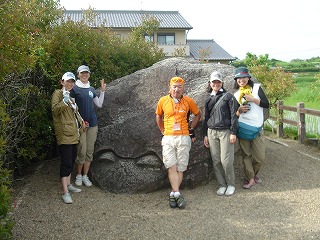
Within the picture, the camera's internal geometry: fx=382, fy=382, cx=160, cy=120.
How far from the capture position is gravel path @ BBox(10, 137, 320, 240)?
15.5 feet

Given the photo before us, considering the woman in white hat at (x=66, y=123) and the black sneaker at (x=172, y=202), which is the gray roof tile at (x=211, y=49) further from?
the black sneaker at (x=172, y=202)

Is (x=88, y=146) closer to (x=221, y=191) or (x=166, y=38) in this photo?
(x=221, y=191)

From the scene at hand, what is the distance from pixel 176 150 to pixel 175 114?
0.53 meters

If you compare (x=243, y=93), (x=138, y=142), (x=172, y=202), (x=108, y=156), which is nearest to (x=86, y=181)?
(x=108, y=156)

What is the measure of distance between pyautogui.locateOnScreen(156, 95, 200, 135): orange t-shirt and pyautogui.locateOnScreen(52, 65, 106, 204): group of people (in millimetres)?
1272

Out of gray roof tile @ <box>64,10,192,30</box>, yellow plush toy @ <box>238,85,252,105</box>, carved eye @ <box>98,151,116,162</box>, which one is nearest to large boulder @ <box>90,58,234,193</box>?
carved eye @ <box>98,151,116,162</box>

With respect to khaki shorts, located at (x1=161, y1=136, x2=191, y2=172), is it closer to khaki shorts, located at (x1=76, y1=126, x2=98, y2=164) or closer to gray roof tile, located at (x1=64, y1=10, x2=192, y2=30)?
khaki shorts, located at (x1=76, y1=126, x2=98, y2=164)

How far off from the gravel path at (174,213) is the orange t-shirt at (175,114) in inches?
44.4

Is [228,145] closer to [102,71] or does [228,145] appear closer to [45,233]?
[45,233]

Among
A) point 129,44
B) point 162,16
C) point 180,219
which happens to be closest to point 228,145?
point 180,219

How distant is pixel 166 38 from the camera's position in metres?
32.1

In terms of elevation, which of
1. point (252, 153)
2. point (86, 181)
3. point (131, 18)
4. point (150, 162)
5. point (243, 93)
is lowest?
point (86, 181)

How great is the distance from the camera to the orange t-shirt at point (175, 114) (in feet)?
18.5

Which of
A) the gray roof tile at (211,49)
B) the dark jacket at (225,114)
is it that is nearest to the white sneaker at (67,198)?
the dark jacket at (225,114)
